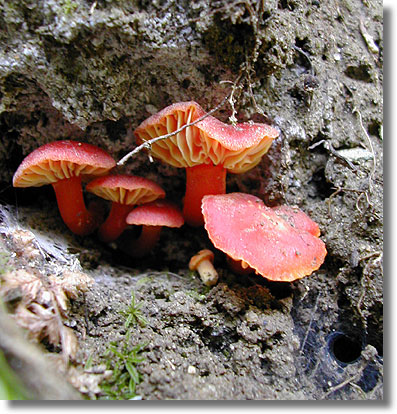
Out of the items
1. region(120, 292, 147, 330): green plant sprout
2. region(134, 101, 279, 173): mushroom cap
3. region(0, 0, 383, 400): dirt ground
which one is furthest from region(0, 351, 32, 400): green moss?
region(134, 101, 279, 173): mushroom cap

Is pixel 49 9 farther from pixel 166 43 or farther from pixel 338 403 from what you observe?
pixel 338 403

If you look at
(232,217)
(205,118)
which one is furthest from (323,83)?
(232,217)

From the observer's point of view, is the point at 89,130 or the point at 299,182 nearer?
the point at 89,130

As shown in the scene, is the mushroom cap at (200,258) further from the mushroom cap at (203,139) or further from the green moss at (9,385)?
the green moss at (9,385)

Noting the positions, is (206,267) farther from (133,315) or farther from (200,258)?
(133,315)

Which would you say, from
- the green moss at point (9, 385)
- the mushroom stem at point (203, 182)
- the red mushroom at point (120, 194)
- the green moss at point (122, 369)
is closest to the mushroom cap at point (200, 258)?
the mushroom stem at point (203, 182)

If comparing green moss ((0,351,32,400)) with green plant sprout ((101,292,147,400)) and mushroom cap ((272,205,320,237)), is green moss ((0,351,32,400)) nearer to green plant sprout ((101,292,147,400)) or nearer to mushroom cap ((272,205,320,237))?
green plant sprout ((101,292,147,400))

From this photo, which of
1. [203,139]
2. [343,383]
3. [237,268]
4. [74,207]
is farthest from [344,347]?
[74,207]
